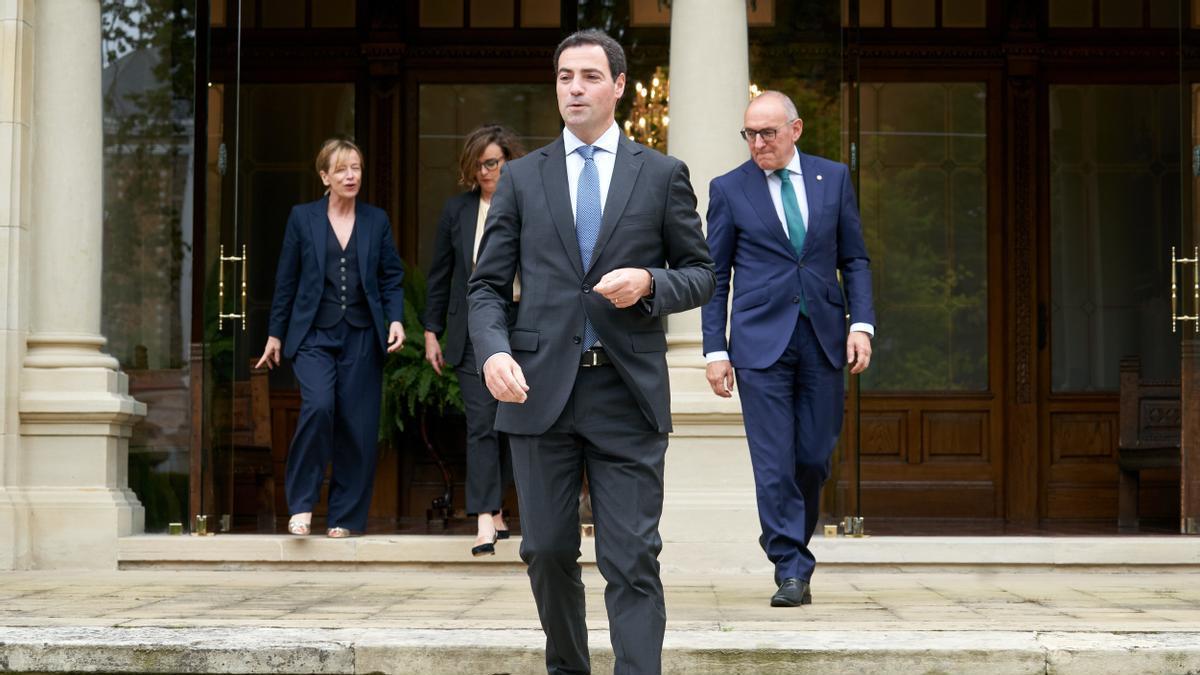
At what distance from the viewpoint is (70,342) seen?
328 inches

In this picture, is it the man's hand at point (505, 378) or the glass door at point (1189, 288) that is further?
the glass door at point (1189, 288)

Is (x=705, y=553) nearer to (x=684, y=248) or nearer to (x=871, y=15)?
(x=684, y=248)

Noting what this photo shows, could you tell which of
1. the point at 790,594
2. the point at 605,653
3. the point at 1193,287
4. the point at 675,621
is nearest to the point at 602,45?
the point at 605,653

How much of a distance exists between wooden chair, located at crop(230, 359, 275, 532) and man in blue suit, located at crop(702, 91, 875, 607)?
10.9ft

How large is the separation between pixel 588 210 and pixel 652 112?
5.29 m

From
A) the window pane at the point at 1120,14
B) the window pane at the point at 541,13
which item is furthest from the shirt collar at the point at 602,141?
the window pane at the point at 1120,14

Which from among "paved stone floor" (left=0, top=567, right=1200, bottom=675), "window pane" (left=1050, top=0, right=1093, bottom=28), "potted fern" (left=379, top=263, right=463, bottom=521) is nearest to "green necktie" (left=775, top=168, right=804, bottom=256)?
"paved stone floor" (left=0, top=567, right=1200, bottom=675)


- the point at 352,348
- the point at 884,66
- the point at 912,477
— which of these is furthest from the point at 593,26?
the point at 912,477

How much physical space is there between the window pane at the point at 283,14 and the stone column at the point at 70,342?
9.02 feet

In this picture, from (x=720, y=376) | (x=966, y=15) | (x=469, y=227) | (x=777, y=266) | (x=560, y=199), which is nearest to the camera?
(x=560, y=199)

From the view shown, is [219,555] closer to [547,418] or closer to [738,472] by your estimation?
[738,472]

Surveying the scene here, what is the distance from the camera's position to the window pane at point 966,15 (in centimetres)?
1116

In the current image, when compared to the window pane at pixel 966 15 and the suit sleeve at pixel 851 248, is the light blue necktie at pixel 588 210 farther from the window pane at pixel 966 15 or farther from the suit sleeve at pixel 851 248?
the window pane at pixel 966 15

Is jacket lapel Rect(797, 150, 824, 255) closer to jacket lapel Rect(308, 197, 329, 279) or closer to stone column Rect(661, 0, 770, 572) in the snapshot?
stone column Rect(661, 0, 770, 572)
